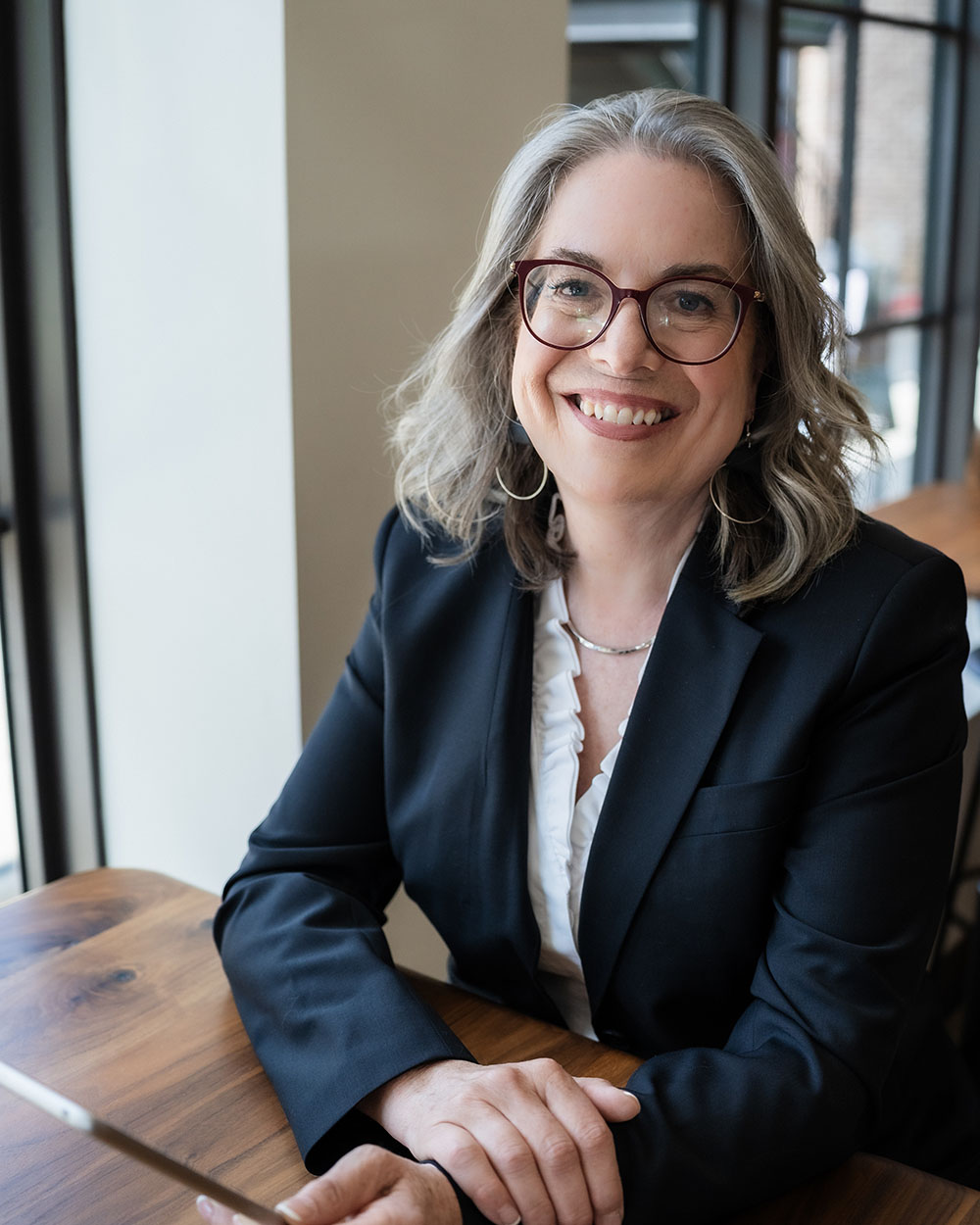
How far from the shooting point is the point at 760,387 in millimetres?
1314

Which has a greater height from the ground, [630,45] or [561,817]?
[630,45]

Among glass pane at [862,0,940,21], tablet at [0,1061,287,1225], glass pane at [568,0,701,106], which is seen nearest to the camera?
tablet at [0,1061,287,1225]

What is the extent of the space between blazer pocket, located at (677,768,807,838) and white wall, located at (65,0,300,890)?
2.72 ft

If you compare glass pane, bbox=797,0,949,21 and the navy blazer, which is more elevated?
glass pane, bbox=797,0,949,21

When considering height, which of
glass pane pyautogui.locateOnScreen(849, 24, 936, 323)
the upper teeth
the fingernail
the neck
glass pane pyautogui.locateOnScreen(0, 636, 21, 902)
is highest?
glass pane pyautogui.locateOnScreen(849, 24, 936, 323)

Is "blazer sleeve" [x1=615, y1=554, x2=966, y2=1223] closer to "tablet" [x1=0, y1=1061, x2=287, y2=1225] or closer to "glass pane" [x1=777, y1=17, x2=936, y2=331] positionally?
"tablet" [x1=0, y1=1061, x2=287, y2=1225]

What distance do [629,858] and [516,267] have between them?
0.61 m

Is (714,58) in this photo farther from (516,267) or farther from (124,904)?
(124,904)

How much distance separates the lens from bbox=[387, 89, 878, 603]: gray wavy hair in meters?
1.22

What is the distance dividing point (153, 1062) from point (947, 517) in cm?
334

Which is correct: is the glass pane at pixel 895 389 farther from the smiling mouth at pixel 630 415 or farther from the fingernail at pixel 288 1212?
the fingernail at pixel 288 1212

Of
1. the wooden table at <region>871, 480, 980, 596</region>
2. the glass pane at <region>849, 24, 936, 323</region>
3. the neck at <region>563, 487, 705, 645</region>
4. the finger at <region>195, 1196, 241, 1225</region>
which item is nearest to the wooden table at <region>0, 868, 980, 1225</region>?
the finger at <region>195, 1196, 241, 1225</region>

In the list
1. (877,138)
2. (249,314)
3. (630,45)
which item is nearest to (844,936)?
(249,314)

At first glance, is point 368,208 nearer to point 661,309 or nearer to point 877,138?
point 661,309
